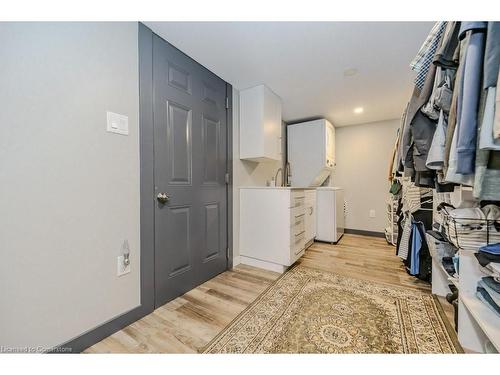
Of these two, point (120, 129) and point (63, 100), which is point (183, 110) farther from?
point (63, 100)

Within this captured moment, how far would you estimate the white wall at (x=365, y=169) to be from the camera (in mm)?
3514

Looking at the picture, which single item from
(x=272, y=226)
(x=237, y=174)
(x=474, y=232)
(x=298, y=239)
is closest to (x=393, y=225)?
(x=298, y=239)

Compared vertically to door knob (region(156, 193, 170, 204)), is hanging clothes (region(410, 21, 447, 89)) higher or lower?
higher

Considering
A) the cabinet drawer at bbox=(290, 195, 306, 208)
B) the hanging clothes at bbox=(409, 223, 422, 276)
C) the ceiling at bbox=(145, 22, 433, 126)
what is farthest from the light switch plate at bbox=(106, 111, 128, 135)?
the hanging clothes at bbox=(409, 223, 422, 276)

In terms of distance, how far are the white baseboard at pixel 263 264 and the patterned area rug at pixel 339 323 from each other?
30 cm

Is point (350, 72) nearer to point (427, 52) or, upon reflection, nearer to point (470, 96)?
point (427, 52)

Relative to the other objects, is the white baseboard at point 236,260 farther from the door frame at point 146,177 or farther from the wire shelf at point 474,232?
the wire shelf at point 474,232

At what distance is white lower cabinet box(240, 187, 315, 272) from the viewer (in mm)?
2102

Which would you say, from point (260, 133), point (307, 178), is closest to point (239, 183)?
point (260, 133)

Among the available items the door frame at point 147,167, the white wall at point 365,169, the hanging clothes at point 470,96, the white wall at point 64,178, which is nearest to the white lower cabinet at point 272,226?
the door frame at point 147,167

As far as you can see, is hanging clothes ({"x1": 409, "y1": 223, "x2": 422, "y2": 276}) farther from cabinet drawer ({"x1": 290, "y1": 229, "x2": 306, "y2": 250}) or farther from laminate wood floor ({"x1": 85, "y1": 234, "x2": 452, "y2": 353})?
cabinet drawer ({"x1": 290, "y1": 229, "x2": 306, "y2": 250})

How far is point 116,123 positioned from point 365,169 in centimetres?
377

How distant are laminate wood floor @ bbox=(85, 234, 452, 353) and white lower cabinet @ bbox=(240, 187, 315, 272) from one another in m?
0.15

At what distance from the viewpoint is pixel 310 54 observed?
171cm
